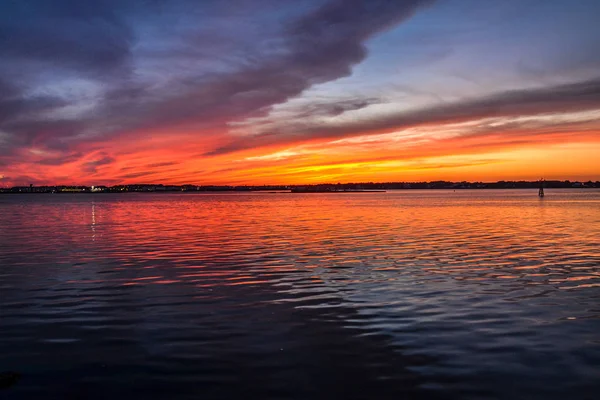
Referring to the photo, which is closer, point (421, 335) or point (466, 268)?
A: point (421, 335)

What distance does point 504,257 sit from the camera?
30.4 m

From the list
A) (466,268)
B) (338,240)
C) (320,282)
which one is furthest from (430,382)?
(338,240)

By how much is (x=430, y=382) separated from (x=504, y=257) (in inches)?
854

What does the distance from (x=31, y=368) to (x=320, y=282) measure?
1307 cm

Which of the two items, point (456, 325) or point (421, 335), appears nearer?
point (421, 335)

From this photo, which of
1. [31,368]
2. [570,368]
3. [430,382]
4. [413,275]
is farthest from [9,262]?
[570,368]

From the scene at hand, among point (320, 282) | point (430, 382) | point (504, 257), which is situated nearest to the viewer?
point (430, 382)

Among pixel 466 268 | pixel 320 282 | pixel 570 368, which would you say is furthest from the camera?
pixel 466 268

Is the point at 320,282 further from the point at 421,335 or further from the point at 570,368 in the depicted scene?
the point at 570,368

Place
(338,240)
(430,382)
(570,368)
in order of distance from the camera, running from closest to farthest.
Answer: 1. (430,382)
2. (570,368)
3. (338,240)

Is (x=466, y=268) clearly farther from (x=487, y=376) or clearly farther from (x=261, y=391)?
(x=261, y=391)

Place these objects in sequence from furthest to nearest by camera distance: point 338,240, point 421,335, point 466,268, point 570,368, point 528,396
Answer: point 338,240
point 466,268
point 421,335
point 570,368
point 528,396

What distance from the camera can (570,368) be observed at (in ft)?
38.2

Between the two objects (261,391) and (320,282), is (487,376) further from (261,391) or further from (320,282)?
(320,282)
